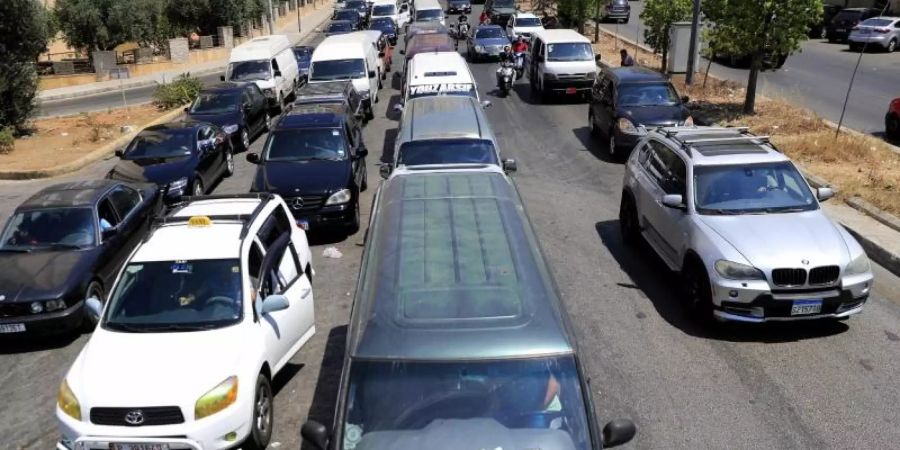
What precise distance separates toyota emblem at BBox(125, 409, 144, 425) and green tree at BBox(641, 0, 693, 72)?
79.3ft

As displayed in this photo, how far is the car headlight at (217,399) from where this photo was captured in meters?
6.25

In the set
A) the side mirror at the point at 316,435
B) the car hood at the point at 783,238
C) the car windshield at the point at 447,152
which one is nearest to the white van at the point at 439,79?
the car windshield at the point at 447,152

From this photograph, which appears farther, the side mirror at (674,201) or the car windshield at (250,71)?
the car windshield at (250,71)

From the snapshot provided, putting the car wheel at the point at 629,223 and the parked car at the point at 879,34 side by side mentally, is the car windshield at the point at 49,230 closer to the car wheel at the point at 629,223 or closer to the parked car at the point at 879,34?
the car wheel at the point at 629,223

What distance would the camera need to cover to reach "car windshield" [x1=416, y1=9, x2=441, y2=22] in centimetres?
4178

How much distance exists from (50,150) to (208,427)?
→ 18.3m

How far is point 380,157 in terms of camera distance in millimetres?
18844

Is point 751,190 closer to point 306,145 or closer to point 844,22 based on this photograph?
point 306,145

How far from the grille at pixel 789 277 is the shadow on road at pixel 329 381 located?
4740mm

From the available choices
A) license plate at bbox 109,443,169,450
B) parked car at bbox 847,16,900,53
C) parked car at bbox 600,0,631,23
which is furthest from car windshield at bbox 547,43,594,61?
parked car at bbox 600,0,631,23

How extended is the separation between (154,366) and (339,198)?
21.0 ft

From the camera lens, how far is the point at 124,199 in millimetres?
11453

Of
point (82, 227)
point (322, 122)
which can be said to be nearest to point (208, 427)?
point (82, 227)

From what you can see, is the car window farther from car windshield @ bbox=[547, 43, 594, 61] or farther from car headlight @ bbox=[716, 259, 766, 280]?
car windshield @ bbox=[547, 43, 594, 61]
